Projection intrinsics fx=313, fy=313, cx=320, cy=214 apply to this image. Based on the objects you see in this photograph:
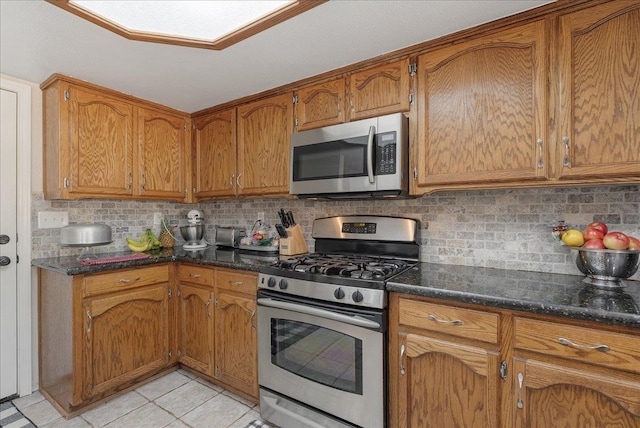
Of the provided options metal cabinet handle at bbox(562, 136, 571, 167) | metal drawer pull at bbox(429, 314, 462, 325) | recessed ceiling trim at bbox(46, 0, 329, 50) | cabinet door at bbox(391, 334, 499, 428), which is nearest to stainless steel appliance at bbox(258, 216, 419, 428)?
cabinet door at bbox(391, 334, 499, 428)

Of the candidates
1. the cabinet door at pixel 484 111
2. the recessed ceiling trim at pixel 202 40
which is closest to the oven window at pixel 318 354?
the cabinet door at pixel 484 111

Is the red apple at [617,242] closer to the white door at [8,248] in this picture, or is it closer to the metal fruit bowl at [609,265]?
the metal fruit bowl at [609,265]

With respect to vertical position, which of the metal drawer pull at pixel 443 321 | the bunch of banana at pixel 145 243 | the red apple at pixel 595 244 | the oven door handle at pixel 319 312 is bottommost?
the oven door handle at pixel 319 312

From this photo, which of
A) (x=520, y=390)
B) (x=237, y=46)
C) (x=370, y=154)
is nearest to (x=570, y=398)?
(x=520, y=390)

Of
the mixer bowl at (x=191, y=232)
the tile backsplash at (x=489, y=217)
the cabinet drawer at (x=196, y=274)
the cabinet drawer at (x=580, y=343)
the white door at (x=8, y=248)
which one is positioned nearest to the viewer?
the cabinet drawer at (x=580, y=343)

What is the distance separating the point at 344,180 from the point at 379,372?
107cm

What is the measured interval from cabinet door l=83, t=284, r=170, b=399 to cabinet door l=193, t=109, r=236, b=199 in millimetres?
920

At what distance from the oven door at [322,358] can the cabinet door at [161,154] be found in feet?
4.92

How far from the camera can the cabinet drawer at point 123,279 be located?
199 centimetres

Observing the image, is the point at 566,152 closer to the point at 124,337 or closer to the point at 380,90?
the point at 380,90

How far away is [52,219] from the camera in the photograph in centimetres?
233

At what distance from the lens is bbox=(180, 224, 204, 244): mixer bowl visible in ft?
9.48

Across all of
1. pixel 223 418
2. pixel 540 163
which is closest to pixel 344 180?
pixel 540 163

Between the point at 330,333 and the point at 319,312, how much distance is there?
0.41 feet
